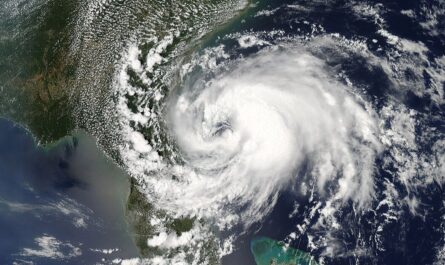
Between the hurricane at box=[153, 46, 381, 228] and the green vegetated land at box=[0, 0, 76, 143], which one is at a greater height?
the green vegetated land at box=[0, 0, 76, 143]

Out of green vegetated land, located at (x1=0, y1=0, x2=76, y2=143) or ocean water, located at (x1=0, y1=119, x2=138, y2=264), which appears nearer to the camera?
ocean water, located at (x1=0, y1=119, x2=138, y2=264)

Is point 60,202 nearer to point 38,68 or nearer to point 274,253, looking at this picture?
point 38,68

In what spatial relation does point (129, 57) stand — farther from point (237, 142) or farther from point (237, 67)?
point (237, 142)

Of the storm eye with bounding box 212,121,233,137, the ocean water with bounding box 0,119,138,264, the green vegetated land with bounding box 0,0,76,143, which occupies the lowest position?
the ocean water with bounding box 0,119,138,264

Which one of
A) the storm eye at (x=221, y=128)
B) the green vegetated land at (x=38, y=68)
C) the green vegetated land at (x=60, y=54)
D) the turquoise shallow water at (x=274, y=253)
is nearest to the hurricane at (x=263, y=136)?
the storm eye at (x=221, y=128)

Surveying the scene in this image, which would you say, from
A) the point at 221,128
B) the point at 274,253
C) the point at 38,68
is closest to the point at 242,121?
the point at 221,128

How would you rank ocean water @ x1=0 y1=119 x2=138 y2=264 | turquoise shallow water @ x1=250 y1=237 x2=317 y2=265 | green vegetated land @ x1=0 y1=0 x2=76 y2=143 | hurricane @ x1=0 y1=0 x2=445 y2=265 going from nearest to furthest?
hurricane @ x1=0 y1=0 x2=445 y2=265 < turquoise shallow water @ x1=250 y1=237 x2=317 y2=265 < ocean water @ x1=0 y1=119 x2=138 y2=264 < green vegetated land @ x1=0 y1=0 x2=76 y2=143

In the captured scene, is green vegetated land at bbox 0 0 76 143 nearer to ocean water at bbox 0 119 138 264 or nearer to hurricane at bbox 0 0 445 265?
hurricane at bbox 0 0 445 265

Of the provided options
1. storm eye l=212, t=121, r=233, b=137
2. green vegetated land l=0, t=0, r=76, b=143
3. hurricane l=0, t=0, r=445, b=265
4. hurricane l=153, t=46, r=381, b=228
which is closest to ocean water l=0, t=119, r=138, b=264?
hurricane l=0, t=0, r=445, b=265
